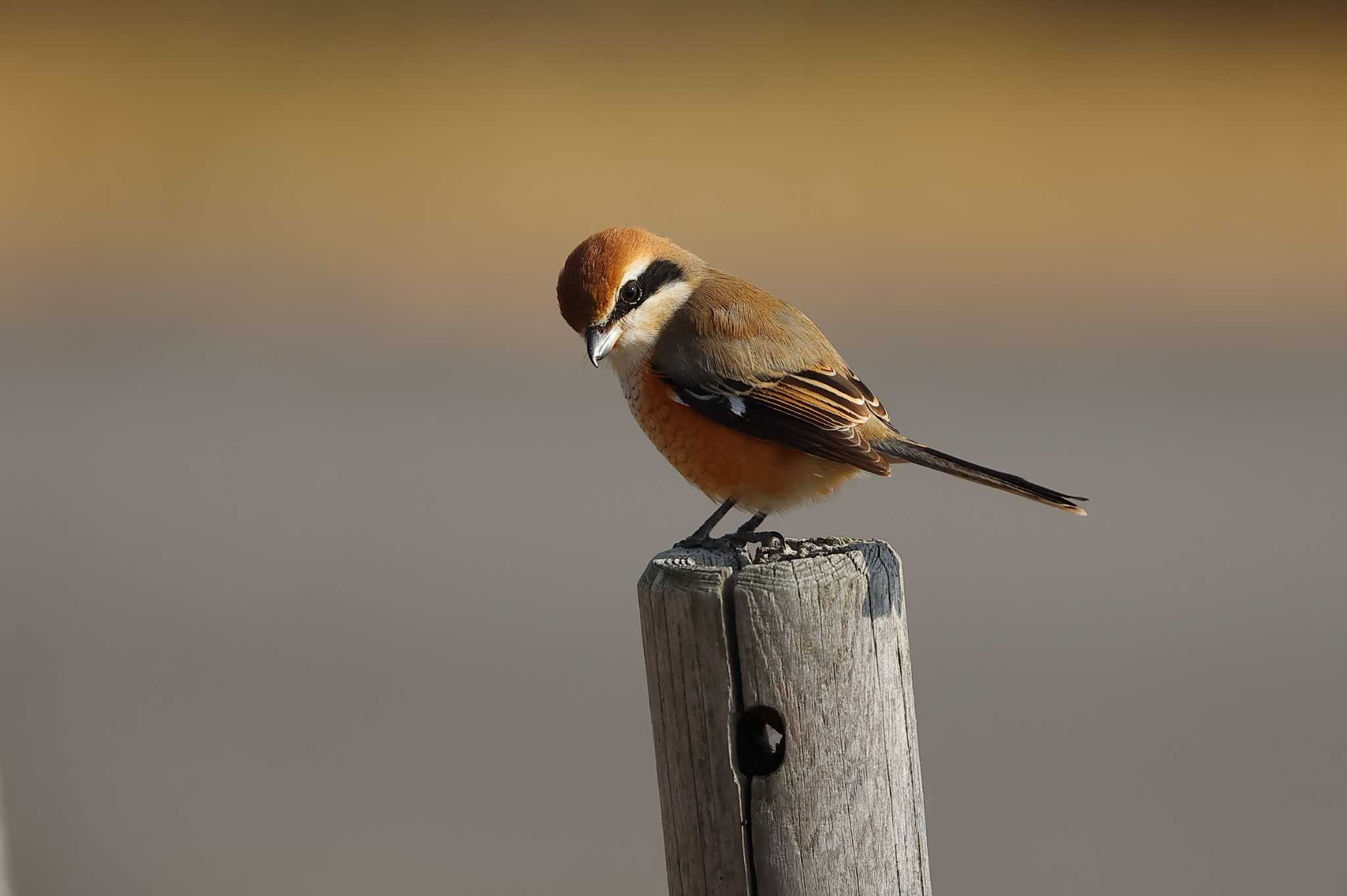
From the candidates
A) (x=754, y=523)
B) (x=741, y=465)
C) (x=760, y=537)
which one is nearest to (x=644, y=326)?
(x=741, y=465)

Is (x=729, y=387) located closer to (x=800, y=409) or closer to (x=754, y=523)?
(x=800, y=409)

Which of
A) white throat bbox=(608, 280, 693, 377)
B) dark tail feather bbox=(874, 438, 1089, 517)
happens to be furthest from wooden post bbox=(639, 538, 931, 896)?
white throat bbox=(608, 280, 693, 377)

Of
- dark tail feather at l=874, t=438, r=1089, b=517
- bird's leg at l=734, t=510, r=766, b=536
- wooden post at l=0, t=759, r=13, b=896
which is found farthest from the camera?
bird's leg at l=734, t=510, r=766, b=536

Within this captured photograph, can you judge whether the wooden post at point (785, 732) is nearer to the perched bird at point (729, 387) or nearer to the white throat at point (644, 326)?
the perched bird at point (729, 387)

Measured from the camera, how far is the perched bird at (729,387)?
3975mm

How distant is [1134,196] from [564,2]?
20.9 ft

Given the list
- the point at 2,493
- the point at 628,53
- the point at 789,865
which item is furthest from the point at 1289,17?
the point at 789,865

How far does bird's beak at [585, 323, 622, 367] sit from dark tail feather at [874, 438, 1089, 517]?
80 cm

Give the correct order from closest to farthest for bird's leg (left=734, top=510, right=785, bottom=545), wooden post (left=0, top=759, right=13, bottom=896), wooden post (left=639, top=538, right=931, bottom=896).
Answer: wooden post (left=639, top=538, right=931, bottom=896) < wooden post (left=0, top=759, right=13, bottom=896) < bird's leg (left=734, top=510, right=785, bottom=545)

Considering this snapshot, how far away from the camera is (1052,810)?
7.00m

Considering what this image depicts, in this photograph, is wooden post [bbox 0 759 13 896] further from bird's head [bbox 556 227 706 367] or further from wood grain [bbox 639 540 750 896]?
bird's head [bbox 556 227 706 367]

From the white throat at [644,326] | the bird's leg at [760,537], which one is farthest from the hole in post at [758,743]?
the white throat at [644,326]

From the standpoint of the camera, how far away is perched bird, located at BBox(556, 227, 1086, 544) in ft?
13.0

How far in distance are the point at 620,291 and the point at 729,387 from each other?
0.41m
